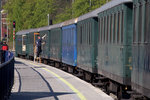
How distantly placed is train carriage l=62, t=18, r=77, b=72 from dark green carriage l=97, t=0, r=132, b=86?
7.54 meters

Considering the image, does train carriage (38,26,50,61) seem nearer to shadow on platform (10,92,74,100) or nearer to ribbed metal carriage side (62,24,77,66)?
ribbed metal carriage side (62,24,77,66)

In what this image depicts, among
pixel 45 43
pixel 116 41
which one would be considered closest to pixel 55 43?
pixel 45 43

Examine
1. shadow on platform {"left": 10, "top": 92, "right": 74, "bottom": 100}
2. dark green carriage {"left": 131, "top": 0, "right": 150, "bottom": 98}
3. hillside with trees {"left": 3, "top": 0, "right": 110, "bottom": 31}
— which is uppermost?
hillside with trees {"left": 3, "top": 0, "right": 110, "bottom": 31}

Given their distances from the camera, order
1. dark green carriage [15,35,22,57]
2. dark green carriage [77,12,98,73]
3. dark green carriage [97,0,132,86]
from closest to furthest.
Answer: dark green carriage [97,0,132,86]
dark green carriage [77,12,98,73]
dark green carriage [15,35,22,57]

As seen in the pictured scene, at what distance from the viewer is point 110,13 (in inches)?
591

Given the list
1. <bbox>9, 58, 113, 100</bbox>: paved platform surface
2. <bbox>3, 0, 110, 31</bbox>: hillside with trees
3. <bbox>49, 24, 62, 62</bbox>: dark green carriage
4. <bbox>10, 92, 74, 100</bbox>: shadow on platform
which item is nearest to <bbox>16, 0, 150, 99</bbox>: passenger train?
<bbox>9, 58, 113, 100</bbox>: paved platform surface

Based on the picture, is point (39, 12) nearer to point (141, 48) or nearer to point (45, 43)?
point (45, 43)

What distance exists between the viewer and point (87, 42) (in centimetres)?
2039

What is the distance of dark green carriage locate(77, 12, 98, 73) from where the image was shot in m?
18.8

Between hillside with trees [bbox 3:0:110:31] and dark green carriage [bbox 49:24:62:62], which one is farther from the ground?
hillside with trees [bbox 3:0:110:31]

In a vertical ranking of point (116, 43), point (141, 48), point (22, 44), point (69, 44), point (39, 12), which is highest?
point (39, 12)

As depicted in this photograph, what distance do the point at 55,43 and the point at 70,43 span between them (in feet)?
27.0

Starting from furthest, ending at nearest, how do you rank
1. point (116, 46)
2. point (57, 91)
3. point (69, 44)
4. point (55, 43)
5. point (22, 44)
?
1. point (22, 44)
2. point (55, 43)
3. point (69, 44)
4. point (57, 91)
5. point (116, 46)

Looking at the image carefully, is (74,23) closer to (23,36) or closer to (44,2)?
(23,36)
